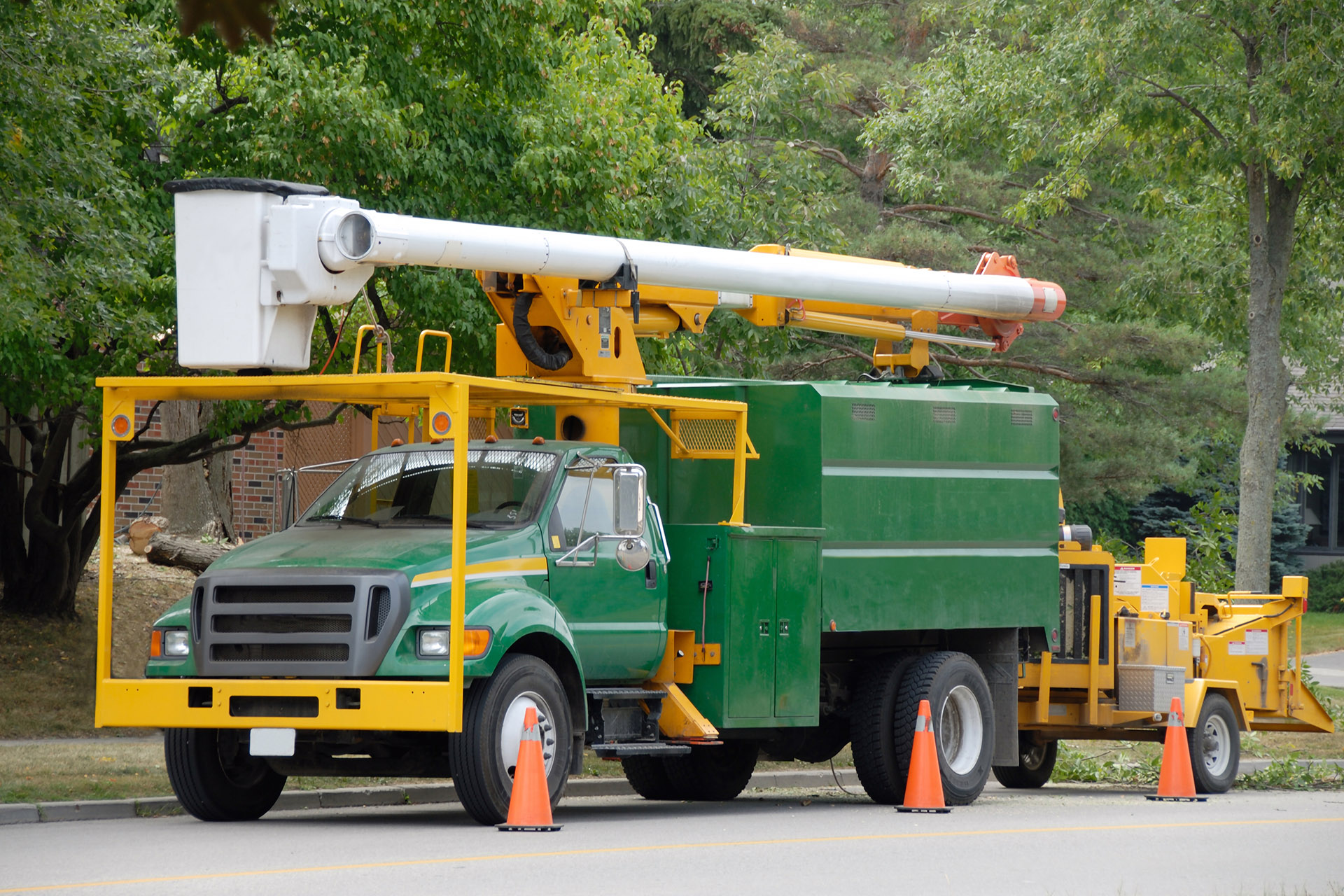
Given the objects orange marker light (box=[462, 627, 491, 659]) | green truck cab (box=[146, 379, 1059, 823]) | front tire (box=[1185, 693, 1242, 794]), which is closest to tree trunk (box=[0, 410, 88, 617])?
green truck cab (box=[146, 379, 1059, 823])

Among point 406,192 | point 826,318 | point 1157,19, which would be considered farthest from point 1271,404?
point 406,192

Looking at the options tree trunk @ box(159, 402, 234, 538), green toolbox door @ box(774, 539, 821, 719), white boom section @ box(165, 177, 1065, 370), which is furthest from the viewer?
tree trunk @ box(159, 402, 234, 538)

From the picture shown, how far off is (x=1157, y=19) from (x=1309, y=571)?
89.4ft

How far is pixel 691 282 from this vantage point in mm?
12234

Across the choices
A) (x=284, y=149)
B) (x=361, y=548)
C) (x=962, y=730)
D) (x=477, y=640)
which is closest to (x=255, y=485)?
(x=284, y=149)

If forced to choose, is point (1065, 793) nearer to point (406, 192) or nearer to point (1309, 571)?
point (406, 192)

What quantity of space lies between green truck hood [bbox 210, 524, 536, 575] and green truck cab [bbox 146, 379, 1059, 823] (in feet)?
0.07

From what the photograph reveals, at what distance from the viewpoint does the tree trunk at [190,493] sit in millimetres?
23188

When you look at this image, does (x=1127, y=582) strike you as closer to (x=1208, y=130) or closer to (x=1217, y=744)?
(x=1217, y=744)

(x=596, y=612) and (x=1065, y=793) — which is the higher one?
(x=596, y=612)

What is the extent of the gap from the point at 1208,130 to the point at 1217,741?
7.91 meters

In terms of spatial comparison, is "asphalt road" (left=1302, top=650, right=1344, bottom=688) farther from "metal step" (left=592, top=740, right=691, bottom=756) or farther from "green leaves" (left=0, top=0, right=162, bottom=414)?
"green leaves" (left=0, top=0, right=162, bottom=414)

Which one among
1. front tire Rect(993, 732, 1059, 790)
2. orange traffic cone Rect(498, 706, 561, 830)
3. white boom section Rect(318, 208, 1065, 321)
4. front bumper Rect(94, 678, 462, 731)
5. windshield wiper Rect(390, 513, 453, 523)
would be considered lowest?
front tire Rect(993, 732, 1059, 790)

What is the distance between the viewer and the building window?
→ 46281 mm
